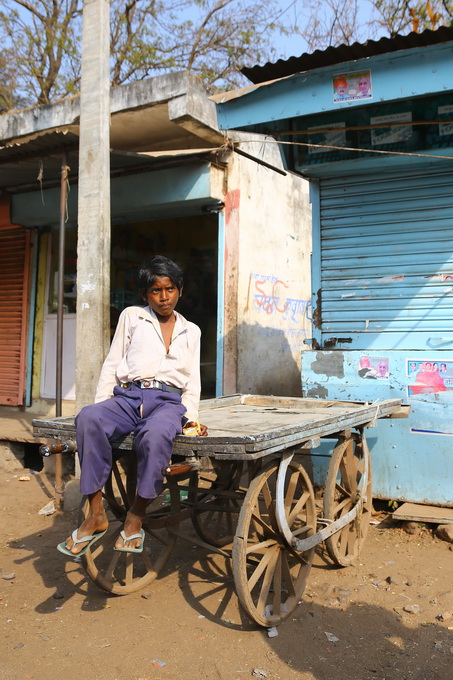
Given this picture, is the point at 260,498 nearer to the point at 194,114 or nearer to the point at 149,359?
the point at 149,359

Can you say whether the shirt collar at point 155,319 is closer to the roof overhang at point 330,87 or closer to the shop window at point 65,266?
the roof overhang at point 330,87

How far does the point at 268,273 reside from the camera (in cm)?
787

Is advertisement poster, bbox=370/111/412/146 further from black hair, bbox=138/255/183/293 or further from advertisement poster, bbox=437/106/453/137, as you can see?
black hair, bbox=138/255/183/293

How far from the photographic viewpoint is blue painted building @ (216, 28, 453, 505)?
4.71m

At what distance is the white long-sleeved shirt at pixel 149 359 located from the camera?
344 cm

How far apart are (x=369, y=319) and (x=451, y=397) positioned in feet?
3.81

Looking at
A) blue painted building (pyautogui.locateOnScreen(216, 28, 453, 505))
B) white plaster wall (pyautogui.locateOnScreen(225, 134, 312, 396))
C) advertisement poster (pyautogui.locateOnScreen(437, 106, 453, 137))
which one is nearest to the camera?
blue painted building (pyautogui.locateOnScreen(216, 28, 453, 505))

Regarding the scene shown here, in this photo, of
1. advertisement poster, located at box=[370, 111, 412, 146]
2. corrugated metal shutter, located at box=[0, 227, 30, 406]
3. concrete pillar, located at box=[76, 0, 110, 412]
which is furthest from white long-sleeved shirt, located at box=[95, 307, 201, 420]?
corrugated metal shutter, located at box=[0, 227, 30, 406]

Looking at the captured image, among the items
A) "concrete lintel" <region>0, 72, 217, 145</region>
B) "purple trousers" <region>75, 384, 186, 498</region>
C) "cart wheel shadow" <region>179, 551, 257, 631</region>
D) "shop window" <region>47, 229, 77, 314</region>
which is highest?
"concrete lintel" <region>0, 72, 217, 145</region>

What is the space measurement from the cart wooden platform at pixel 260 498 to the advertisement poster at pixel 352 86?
7.96ft

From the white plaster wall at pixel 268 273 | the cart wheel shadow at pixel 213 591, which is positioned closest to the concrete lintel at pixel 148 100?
the white plaster wall at pixel 268 273

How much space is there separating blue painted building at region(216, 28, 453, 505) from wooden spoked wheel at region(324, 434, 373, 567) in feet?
2.66

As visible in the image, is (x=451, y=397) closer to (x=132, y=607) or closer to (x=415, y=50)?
(x=415, y=50)

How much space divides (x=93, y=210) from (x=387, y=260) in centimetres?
282
